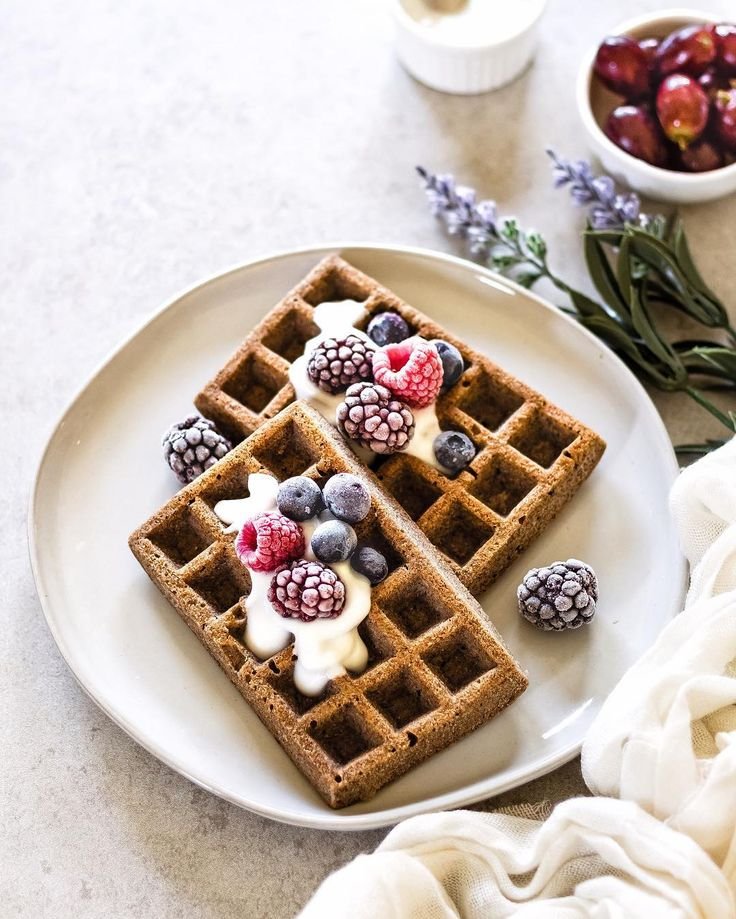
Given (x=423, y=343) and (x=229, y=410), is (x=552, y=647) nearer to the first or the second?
(x=423, y=343)

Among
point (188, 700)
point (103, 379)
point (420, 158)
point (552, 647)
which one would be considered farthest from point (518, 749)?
point (420, 158)

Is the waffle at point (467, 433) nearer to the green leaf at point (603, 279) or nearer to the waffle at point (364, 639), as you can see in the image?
the waffle at point (364, 639)

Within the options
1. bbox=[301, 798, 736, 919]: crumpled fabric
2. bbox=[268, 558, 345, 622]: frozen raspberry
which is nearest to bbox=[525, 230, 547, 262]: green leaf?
bbox=[268, 558, 345, 622]: frozen raspberry

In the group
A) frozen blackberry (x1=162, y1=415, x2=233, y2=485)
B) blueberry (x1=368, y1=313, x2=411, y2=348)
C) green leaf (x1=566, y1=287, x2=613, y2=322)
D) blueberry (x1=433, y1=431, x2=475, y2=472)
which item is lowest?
frozen blackberry (x1=162, y1=415, x2=233, y2=485)

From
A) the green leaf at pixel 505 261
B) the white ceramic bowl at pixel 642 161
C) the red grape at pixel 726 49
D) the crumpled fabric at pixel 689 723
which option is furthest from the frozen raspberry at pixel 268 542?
the red grape at pixel 726 49

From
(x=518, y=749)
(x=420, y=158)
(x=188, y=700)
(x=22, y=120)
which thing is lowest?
(x=188, y=700)

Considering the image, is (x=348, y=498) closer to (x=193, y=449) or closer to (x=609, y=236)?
(x=193, y=449)

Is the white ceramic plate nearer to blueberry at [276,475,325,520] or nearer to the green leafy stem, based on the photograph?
the green leafy stem
